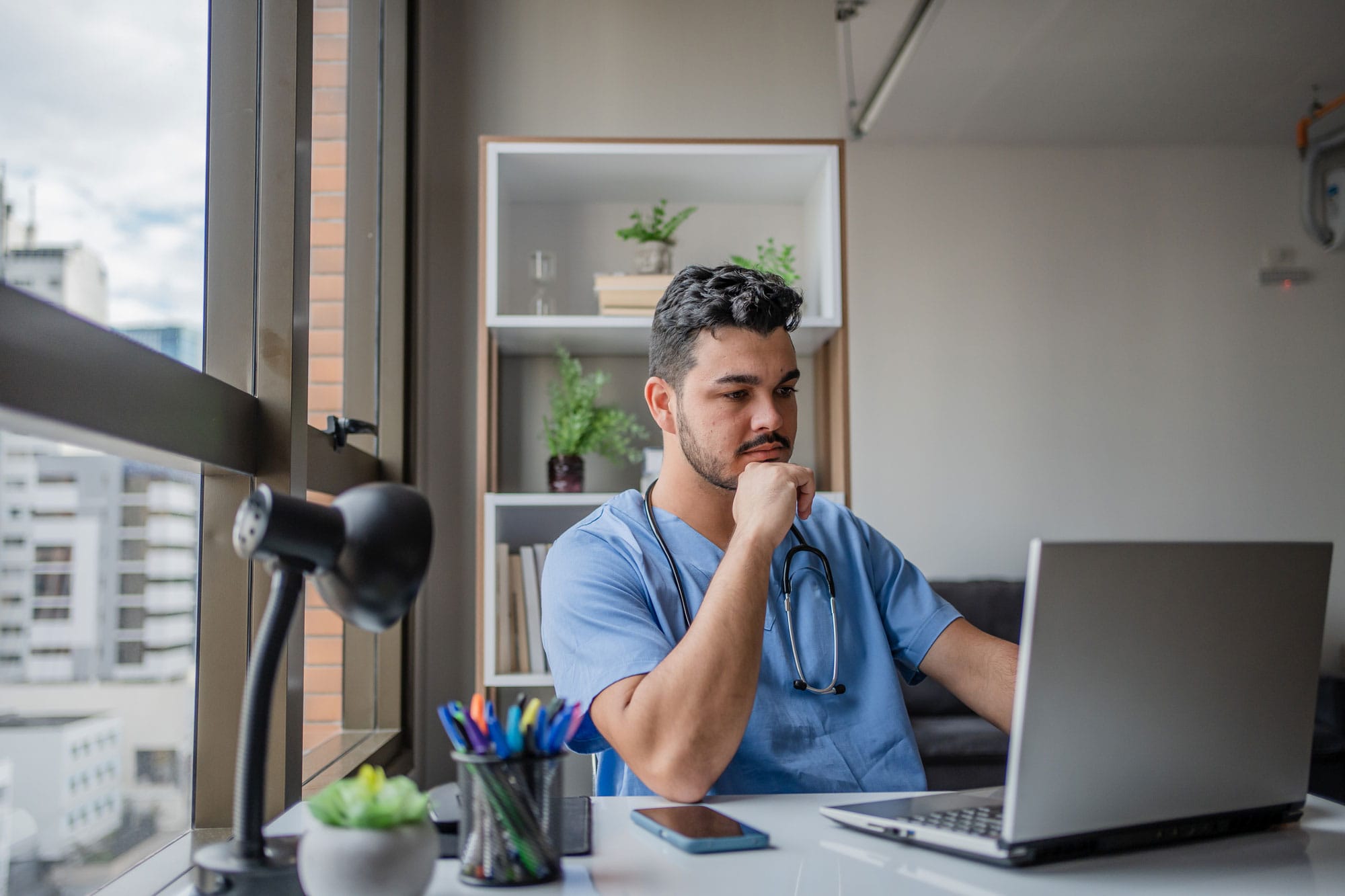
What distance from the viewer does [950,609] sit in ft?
5.19

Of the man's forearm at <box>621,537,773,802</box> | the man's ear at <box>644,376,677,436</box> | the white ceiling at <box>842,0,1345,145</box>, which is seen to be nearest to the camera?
the man's forearm at <box>621,537,773,802</box>

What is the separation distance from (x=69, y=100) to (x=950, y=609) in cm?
136

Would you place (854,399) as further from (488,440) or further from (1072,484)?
(488,440)

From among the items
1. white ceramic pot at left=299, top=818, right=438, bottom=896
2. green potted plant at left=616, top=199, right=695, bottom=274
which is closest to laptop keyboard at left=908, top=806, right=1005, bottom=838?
white ceramic pot at left=299, top=818, right=438, bottom=896

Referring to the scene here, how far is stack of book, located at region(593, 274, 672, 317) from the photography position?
2.68 m

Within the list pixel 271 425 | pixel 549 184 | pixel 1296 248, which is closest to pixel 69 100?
pixel 271 425

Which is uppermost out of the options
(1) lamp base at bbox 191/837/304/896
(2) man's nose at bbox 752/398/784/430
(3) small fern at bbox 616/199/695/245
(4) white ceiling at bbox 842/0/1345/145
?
(4) white ceiling at bbox 842/0/1345/145

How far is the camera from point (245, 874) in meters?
0.75

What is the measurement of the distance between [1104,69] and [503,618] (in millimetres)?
2257

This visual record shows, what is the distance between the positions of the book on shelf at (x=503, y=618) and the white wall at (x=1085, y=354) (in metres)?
1.26

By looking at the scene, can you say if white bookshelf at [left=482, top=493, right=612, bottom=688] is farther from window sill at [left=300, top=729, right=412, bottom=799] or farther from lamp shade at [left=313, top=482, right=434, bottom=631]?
lamp shade at [left=313, top=482, right=434, bottom=631]

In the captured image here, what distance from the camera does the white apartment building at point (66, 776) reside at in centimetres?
103

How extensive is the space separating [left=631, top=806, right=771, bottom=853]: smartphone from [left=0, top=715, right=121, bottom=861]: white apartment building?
0.62 meters

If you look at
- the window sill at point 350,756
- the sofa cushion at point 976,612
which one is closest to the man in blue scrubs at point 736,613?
the window sill at point 350,756
